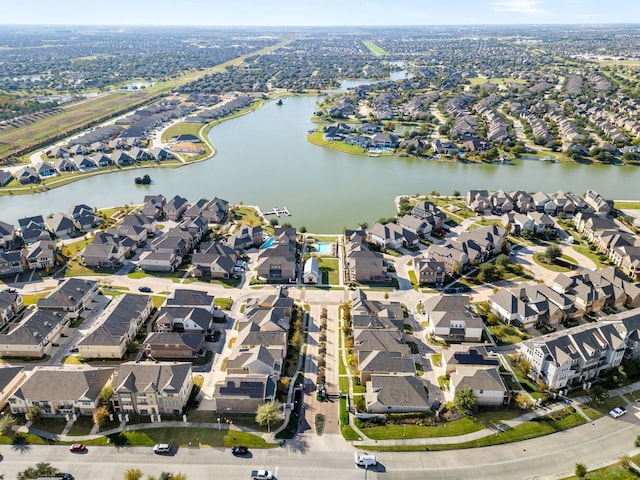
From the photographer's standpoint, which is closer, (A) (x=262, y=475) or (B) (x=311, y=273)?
(A) (x=262, y=475)

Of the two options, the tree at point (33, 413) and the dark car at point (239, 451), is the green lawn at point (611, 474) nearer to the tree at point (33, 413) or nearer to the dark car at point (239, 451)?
the dark car at point (239, 451)

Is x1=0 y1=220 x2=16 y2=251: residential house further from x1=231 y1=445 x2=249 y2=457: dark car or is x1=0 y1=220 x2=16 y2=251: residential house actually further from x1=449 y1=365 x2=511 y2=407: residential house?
x1=449 y1=365 x2=511 y2=407: residential house

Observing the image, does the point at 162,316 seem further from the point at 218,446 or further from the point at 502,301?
the point at 502,301

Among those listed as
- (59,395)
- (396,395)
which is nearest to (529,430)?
(396,395)

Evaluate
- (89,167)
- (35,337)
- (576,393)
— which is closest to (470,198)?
(576,393)

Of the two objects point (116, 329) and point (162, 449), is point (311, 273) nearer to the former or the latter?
point (116, 329)
